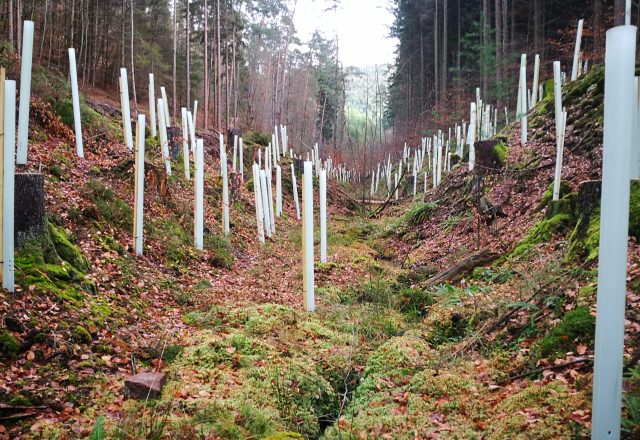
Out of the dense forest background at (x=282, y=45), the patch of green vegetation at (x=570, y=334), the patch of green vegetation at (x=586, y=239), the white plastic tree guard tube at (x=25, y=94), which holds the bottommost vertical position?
the patch of green vegetation at (x=570, y=334)

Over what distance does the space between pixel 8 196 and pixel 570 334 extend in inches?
204

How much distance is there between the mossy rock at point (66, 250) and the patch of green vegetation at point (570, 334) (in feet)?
16.3

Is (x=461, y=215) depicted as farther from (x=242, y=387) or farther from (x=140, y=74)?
(x=140, y=74)

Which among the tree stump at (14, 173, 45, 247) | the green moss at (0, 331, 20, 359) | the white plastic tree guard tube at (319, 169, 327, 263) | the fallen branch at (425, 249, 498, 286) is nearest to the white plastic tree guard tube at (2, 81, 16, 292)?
the tree stump at (14, 173, 45, 247)

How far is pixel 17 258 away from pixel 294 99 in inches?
1566

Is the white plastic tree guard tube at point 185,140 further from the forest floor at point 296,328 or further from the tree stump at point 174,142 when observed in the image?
the forest floor at point 296,328

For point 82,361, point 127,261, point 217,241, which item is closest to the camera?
point 82,361

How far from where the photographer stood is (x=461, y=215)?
408 inches

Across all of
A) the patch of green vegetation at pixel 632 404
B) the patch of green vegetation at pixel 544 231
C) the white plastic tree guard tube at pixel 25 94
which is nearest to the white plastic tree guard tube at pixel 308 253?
the patch of green vegetation at pixel 544 231

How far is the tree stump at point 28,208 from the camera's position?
450 cm

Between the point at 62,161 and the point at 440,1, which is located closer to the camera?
the point at 62,161

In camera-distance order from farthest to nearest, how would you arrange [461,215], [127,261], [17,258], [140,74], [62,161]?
[140,74] < [461,215] < [62,161] < [127,261] < [17,258]

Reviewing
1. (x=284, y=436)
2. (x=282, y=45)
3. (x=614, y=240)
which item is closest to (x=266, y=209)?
(x=284, y=436)

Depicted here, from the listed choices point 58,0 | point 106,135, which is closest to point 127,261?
point 106,135
